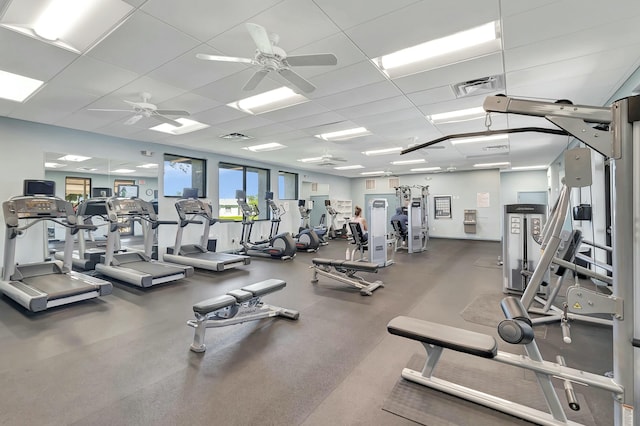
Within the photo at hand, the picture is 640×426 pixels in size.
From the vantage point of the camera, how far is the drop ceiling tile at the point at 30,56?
2600 mm

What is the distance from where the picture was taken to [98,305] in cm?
383

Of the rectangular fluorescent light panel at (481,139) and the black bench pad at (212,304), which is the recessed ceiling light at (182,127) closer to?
→ the black bench pad at (212,304)

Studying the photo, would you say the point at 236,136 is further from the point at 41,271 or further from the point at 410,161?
the point at 410,161

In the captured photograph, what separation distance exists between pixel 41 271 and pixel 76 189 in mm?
1957

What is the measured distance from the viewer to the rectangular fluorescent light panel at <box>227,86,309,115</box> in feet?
13.1

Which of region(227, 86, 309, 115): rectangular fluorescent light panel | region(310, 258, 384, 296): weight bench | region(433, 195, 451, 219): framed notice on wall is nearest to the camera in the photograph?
region(227, 86, 309, 115): rectangular fluorescent light panel

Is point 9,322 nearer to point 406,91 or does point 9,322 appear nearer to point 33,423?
point 33,423

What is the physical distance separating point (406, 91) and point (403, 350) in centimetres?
310

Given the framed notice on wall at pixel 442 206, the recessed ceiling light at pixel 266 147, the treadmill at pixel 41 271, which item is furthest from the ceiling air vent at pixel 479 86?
the framed notice on wall at pixel 442 206

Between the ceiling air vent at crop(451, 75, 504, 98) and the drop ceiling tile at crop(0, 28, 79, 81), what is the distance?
170 inches

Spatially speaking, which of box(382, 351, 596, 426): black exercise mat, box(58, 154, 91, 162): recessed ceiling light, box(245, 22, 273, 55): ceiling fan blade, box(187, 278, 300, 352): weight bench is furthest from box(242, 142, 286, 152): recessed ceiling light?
box(382, 351, 596, 426): black exercise mat

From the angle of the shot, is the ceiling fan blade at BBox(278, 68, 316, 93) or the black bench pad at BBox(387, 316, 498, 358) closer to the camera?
the black bench pad at BBox(387, 316, 498, 358)

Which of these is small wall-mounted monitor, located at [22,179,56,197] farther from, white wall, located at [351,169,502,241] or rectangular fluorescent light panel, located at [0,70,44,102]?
white wall, located at [351,169,502,241]

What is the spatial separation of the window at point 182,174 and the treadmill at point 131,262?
1.92m
